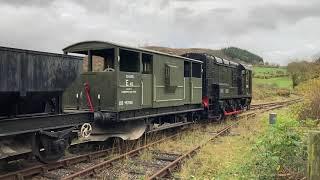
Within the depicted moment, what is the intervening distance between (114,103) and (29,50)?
3500mm

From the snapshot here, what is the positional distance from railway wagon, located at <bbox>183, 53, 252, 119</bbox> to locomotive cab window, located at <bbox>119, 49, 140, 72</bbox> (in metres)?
7.32

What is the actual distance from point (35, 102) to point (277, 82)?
60406mm

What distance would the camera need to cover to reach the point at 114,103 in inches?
448

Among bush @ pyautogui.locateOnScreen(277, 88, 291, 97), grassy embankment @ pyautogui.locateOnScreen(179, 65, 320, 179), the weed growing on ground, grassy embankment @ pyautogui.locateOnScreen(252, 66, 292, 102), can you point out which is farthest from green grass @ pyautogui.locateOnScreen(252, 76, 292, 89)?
the weed growing on ground

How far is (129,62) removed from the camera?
1270cm

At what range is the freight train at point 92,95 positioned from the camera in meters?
8.32

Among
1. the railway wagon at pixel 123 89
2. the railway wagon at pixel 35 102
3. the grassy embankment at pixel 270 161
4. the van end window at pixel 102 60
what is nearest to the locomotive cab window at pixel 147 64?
the railway wagon at pixel 123 89

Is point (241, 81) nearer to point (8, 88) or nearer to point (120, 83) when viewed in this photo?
point (120, 83)

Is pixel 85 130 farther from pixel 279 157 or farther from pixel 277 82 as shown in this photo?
pixel 277 82

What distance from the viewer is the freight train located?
328 inches

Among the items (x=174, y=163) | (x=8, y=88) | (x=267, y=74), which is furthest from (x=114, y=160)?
(x=267, y=74)

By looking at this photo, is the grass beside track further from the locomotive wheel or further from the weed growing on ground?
the locomotive wheel

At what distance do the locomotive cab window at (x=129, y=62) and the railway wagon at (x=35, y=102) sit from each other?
2877mm

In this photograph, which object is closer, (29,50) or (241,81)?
(29,50)
